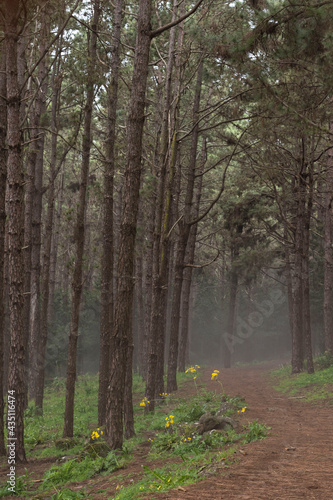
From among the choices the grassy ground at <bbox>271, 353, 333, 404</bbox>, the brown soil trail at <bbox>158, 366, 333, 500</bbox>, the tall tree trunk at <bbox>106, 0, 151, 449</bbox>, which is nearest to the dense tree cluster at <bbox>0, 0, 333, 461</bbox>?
the tall tree trunk at <bbox>106, 0, 151, 449</bbox>

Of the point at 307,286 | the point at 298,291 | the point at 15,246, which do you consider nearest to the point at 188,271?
the point at 298,291

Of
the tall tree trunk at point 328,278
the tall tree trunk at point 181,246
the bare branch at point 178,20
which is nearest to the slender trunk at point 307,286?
the tall tree trunk at point 328,278

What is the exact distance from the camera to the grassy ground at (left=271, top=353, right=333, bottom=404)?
14300mm

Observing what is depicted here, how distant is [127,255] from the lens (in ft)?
24.5

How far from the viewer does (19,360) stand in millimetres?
8031

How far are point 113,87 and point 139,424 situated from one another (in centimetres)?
828

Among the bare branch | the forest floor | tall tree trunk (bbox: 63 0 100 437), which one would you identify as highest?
the bare branch

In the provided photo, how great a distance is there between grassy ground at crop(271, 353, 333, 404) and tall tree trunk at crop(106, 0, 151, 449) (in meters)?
8.13

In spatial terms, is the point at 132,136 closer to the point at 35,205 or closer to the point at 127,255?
the point at 127,255

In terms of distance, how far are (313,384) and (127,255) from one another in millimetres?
12009

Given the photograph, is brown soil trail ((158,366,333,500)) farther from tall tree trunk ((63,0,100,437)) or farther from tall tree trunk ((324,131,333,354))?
tall tree trunk ((324,131,333,354))

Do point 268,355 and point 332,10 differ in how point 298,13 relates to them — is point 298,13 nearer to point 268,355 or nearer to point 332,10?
point 332,10

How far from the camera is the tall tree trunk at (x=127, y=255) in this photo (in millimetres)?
7453

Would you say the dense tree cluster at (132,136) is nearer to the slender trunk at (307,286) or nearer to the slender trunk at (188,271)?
the slender trunk at (307,286)
